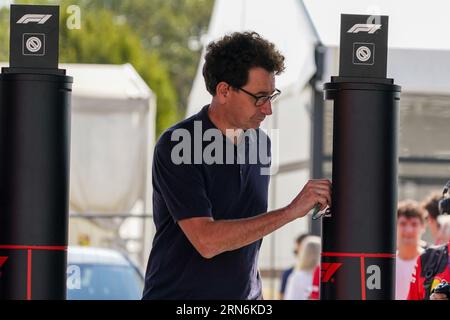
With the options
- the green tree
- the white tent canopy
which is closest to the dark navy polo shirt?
the white tent canopy

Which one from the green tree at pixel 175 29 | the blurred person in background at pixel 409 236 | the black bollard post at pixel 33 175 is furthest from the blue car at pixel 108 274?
the green tree at pixel 175 29

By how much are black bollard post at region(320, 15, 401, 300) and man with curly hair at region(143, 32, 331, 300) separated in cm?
31

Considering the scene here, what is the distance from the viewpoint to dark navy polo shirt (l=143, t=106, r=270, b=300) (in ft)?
11.5

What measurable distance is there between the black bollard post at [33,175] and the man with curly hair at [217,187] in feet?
1.38

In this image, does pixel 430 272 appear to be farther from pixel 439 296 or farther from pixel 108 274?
pixel 108 274

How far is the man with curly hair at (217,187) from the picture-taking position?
11.4 ft

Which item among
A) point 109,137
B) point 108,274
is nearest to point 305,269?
point 108,274

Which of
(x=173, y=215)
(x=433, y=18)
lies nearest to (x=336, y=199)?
(x=173, y=215)

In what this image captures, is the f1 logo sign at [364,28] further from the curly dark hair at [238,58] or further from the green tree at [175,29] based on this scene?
the green tree at [175,29]

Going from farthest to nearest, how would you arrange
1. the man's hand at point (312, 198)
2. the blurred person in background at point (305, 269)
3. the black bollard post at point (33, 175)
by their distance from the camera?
the blurred person in background at point (305, 269) < the man's hand at point (312, 198) < the black bollard post at point (33, 175)

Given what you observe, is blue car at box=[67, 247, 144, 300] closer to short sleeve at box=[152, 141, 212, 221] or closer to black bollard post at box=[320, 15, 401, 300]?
short sleeve at box=[152, 141, 212, 221]

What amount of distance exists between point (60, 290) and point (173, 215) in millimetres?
Answer: 459

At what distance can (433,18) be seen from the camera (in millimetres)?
5090
